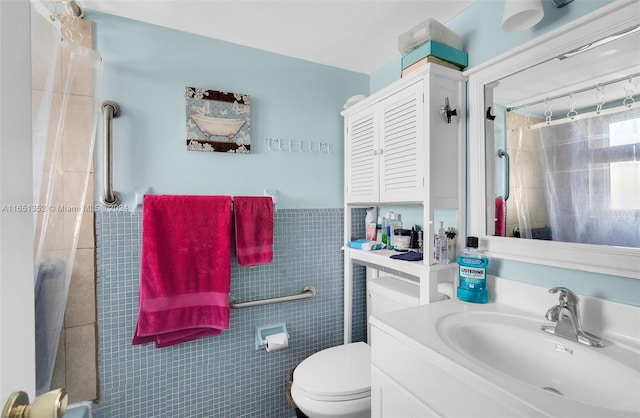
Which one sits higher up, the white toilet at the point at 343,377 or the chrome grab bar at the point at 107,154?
the chrome grab bar at the point at 107,154

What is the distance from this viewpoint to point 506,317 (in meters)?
1.08

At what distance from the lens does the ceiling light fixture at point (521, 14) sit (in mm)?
983

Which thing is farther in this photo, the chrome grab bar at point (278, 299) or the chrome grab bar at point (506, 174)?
the chrome grab bar at point (278, 299)

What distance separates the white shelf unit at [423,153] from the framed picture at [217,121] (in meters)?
0.72

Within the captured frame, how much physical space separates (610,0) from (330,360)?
→ 179 centimetres

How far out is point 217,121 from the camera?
158 centimetres

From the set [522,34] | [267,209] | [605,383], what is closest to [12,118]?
[267,209]

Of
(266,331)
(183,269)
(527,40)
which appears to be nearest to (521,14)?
(527,40)

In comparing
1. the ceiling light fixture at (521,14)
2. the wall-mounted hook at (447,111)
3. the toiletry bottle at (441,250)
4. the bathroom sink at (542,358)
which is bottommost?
the bathroom sink at (542,358)

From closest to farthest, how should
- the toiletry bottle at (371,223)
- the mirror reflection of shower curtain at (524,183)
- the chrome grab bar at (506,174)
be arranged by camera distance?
the mirror reflection of shower curtain at (524,183)
the chrome grab bar at (506,174)
the toiletry bottle at (371,223)

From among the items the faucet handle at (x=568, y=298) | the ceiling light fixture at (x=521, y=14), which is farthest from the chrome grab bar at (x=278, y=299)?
the ceiling light fixture at (x=521, y=14)

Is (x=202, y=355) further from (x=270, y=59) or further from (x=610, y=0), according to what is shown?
(x=610, y=0)

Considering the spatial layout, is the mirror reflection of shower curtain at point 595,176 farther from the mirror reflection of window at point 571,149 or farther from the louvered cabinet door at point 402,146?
the louvered cabinet door at point 402,146

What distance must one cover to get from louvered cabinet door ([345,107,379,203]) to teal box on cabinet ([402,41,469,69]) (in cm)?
33
